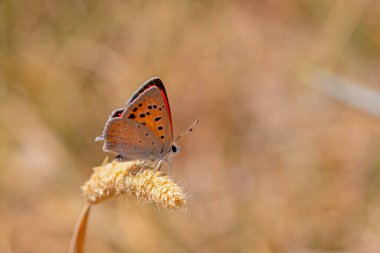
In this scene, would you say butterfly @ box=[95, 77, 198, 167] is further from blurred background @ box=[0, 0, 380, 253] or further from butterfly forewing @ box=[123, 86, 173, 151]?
blurred background @ box=[0, 0, 380, 253]

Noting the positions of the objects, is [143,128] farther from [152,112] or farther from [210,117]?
[210,117]

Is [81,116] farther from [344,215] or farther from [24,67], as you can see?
[344,215]

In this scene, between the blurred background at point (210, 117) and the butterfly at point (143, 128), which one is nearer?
the butterfly at point (143, 128)

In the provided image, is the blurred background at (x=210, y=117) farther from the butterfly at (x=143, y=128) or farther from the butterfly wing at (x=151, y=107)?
the butterfly wing at (x=151, y=107)

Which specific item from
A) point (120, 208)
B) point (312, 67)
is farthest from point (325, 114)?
point (120, 208)

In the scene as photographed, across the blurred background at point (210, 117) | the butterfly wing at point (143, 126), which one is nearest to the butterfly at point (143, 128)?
the butterfly wing at point (143, 126)

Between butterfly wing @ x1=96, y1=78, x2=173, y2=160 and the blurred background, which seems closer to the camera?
butterfly wing @ x1=96, y1=78, x2=173, y2=160

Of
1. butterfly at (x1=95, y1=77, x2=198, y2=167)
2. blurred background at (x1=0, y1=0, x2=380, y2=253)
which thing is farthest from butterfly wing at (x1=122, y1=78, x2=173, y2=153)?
blurred background at (x1=0, y1=0, x2=380, y2=253)

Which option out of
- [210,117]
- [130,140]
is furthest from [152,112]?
[210,117]
